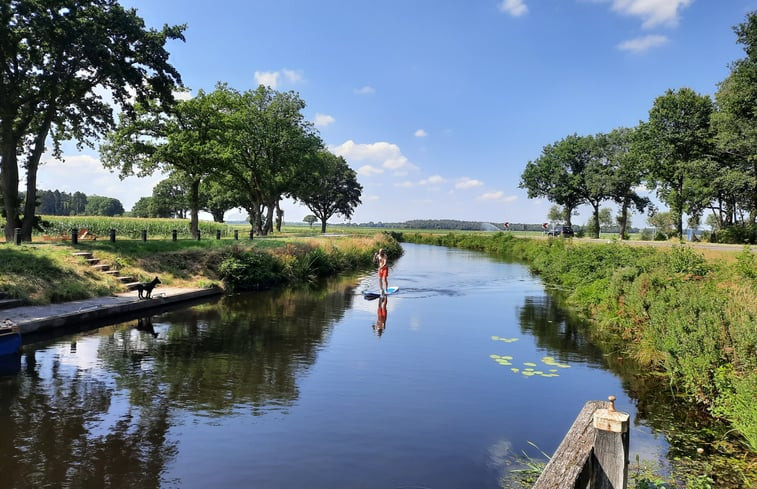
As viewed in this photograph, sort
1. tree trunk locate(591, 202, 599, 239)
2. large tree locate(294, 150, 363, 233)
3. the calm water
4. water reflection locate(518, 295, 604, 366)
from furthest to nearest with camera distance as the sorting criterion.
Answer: large tree locate(294, 150, 363, 233), tree trunk locate(591, 202, 599, 239), water reflection locate(518, 295, 604, 366), the calm water

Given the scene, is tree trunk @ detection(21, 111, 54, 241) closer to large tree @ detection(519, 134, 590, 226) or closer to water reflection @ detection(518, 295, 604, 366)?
water reflection @ detection(518, 295, 604, 366)

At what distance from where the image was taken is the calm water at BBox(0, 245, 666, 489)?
628cm

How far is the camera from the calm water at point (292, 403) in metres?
6.28

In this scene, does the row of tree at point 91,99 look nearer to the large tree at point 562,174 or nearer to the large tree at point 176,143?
the large tree at point 176,143

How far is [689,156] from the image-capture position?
4241cm

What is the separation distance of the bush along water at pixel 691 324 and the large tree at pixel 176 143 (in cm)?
3020

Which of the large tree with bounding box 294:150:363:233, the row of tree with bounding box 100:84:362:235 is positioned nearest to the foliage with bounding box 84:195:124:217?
the large tree with bounding box 294:150:363:233

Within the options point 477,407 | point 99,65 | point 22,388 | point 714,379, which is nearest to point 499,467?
point 477,407

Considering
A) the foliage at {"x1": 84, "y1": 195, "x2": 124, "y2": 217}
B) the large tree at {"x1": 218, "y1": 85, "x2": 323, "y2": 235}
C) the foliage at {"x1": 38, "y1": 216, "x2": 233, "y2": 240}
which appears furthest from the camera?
the foliage at {"x1": 84, "y1": 195, "x2": 124, "y2": 217}

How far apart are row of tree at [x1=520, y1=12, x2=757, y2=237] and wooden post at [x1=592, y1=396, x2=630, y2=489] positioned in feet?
134

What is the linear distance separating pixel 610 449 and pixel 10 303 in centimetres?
1750

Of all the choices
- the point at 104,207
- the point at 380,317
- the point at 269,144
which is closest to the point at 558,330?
the point at 380,317

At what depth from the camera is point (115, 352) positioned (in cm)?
1169

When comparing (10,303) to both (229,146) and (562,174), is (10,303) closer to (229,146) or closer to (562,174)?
(229,146)
